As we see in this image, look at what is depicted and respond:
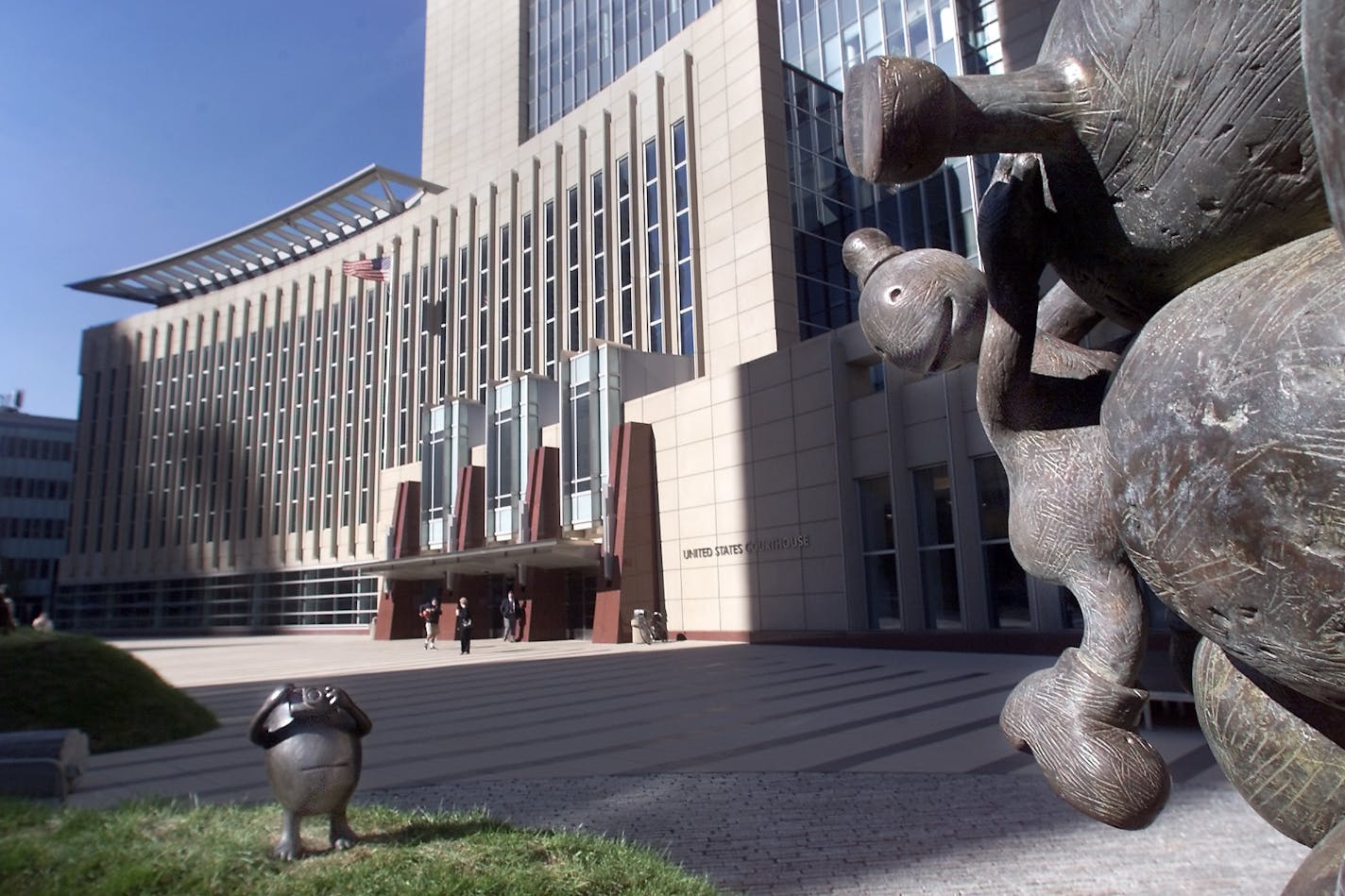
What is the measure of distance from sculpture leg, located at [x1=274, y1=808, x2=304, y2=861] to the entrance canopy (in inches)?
750

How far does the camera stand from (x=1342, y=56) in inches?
35.4

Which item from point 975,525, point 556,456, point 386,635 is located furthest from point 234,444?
point 975,525

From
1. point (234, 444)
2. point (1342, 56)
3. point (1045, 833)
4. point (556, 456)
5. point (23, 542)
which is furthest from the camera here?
point (23, 542)

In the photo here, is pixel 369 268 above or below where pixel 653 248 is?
above

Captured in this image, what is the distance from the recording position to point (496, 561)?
26859 millimetres

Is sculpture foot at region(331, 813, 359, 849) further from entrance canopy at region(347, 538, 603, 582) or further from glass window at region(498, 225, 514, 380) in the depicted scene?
glass window at region(498, 225, 514, 380)

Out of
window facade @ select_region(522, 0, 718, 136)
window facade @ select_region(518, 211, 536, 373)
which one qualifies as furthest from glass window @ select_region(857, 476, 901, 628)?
window facade @ select_region(522, 0, 718, 136)

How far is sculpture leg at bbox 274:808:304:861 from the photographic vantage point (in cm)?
455

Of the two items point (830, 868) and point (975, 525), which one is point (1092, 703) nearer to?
point (830, 868)

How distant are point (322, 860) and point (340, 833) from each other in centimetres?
31

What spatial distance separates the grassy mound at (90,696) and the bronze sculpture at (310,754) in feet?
18.8

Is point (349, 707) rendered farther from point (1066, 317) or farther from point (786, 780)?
point (1066, 317)

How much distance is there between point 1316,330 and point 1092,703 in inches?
29.6

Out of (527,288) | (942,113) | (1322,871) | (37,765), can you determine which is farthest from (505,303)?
(1322,871)
